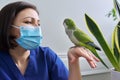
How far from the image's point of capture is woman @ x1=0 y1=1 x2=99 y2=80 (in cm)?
100

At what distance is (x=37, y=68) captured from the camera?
107cm

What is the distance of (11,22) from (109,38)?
1.06m

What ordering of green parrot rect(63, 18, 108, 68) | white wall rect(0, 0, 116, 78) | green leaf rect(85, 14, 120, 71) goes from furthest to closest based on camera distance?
white wall rect(0, 0, 116, 78), green leaf rect(85, 14, 120, 71), green parrot rect(63, 18, 108, 68)

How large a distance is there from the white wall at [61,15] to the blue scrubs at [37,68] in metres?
0.43

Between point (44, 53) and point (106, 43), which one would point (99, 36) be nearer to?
point (106, 43)

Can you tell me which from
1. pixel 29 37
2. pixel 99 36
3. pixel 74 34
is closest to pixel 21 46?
pixel 29 37

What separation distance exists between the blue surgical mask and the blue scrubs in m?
0.07

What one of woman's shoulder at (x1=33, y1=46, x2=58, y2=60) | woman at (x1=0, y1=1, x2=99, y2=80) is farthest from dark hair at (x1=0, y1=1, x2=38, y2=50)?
woman's shoulder at (x1=33, y1=46, x2=58, y2=60)

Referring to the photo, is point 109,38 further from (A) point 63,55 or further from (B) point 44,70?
(B) point 44,70

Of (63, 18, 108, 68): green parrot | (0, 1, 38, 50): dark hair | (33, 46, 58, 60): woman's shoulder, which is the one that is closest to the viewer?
(63, 18, 108, 68): green parrot

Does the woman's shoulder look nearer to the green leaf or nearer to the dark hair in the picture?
the dark hair

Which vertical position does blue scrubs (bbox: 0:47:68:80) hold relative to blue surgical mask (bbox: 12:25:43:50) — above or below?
below

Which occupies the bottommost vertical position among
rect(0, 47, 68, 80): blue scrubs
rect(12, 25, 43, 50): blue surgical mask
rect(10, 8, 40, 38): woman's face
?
rect(0, 47, 68, 80): blue scrubs

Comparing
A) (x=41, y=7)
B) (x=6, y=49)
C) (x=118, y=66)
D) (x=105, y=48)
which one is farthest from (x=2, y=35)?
(x=118, y=66)
